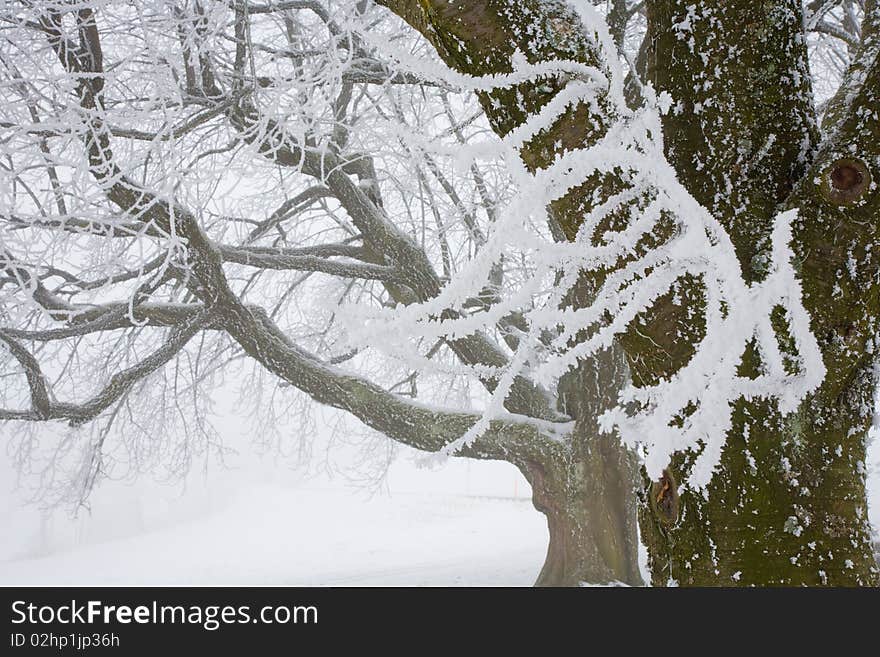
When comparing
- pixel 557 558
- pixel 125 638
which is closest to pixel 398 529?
pixel 557 558

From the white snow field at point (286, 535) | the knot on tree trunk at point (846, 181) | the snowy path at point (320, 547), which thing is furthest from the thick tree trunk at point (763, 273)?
the white snow field at point (286, 535)

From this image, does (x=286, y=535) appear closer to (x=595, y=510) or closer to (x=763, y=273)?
(x=595, y=510)

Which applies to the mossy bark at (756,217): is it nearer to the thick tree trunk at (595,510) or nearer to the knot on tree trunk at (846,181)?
the knot on tree trunk at (846,181)

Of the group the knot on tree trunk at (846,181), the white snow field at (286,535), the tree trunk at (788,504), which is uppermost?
the white snow field at (286,535)

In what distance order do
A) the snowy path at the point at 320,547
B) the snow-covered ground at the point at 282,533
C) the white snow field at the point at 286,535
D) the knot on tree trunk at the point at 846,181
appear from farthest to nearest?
the white snow field at the point at 286,535
the snow-covered ground at the point at 282,533
the snowy path at the point at 320,547
the knot on tree trunk at the point at 846,181

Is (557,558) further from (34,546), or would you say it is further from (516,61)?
(34,546)

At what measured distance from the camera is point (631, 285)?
0.94 m

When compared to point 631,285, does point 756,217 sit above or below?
above

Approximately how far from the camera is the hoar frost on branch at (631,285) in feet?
2.67

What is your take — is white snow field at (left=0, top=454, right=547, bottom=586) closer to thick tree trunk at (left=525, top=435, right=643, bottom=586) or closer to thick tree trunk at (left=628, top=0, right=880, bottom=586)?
thick tree trunk at (left=525, top=435, right=643, bottom=586)

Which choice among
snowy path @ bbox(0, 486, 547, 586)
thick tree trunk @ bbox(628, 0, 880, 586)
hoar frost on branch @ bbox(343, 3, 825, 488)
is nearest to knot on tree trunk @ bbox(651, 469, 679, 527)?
thick tree trunk @ bbox(628, 0, 880, 586)

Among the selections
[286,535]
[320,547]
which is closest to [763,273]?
[320,547]

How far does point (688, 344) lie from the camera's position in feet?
3.61

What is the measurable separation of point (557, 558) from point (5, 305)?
3.90m
